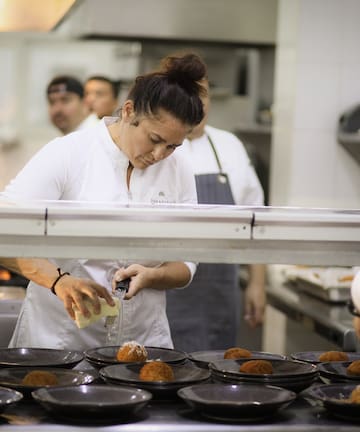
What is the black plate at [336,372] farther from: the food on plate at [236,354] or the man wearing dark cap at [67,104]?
the man wearing dark cap at [67,104]

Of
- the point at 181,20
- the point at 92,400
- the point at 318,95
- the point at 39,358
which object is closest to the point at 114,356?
the point at 39,358

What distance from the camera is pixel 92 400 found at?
2162 millimetres

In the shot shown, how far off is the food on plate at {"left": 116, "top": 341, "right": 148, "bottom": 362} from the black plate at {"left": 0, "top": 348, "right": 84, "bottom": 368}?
0.34 ft

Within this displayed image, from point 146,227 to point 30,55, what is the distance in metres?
4.93

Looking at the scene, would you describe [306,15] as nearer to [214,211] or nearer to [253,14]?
[253,14]

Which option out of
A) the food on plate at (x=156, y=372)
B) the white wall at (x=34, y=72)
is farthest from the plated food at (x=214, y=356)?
the white wall at (x=34, y=72)

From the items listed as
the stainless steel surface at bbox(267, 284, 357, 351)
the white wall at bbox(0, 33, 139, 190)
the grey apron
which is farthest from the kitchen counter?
the white wall at bbox(0, 33, 139, 190)

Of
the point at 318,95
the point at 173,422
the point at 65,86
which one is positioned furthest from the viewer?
the point at 65,86

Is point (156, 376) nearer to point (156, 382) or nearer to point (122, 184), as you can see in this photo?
point (156, 382)

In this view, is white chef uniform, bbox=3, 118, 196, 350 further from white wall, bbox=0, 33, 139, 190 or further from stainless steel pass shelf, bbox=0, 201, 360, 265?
white wall, bbox=0, 33, 139, 190

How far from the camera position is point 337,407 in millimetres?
2170

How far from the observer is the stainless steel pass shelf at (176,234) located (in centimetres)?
211

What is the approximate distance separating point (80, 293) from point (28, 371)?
1.05 feet

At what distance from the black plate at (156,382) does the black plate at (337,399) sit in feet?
0.88
